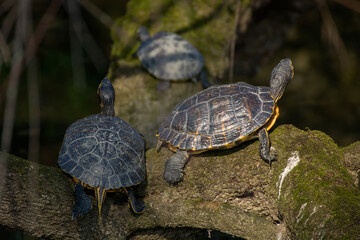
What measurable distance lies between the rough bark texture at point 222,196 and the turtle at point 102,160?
0.54 feet

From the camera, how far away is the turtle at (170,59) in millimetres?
6492

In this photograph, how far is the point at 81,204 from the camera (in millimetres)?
3531

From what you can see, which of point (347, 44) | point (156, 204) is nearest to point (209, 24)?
point (156, 204)

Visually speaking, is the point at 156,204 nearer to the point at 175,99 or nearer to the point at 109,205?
the point at 109,205

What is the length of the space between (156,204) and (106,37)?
30.3 ft

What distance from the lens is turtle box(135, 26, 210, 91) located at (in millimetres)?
6492

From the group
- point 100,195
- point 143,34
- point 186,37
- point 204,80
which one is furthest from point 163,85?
point 100,195

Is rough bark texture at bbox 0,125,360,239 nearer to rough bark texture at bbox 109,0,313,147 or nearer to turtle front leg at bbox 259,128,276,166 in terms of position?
turtle front leg at bbox 259,128,276,166

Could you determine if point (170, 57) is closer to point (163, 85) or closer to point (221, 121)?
point (163, 85)

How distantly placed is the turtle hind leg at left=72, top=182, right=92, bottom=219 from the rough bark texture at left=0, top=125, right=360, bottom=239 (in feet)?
0.36

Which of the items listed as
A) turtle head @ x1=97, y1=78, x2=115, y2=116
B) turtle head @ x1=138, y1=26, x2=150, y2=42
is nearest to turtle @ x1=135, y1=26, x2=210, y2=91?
turtle head @ x1=138, y1=26, x2=150, y2=42

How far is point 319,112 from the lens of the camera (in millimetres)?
12211

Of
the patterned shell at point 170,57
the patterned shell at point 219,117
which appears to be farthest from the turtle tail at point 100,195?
the patterned shell at point 170,57

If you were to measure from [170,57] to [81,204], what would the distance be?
12.4ft
